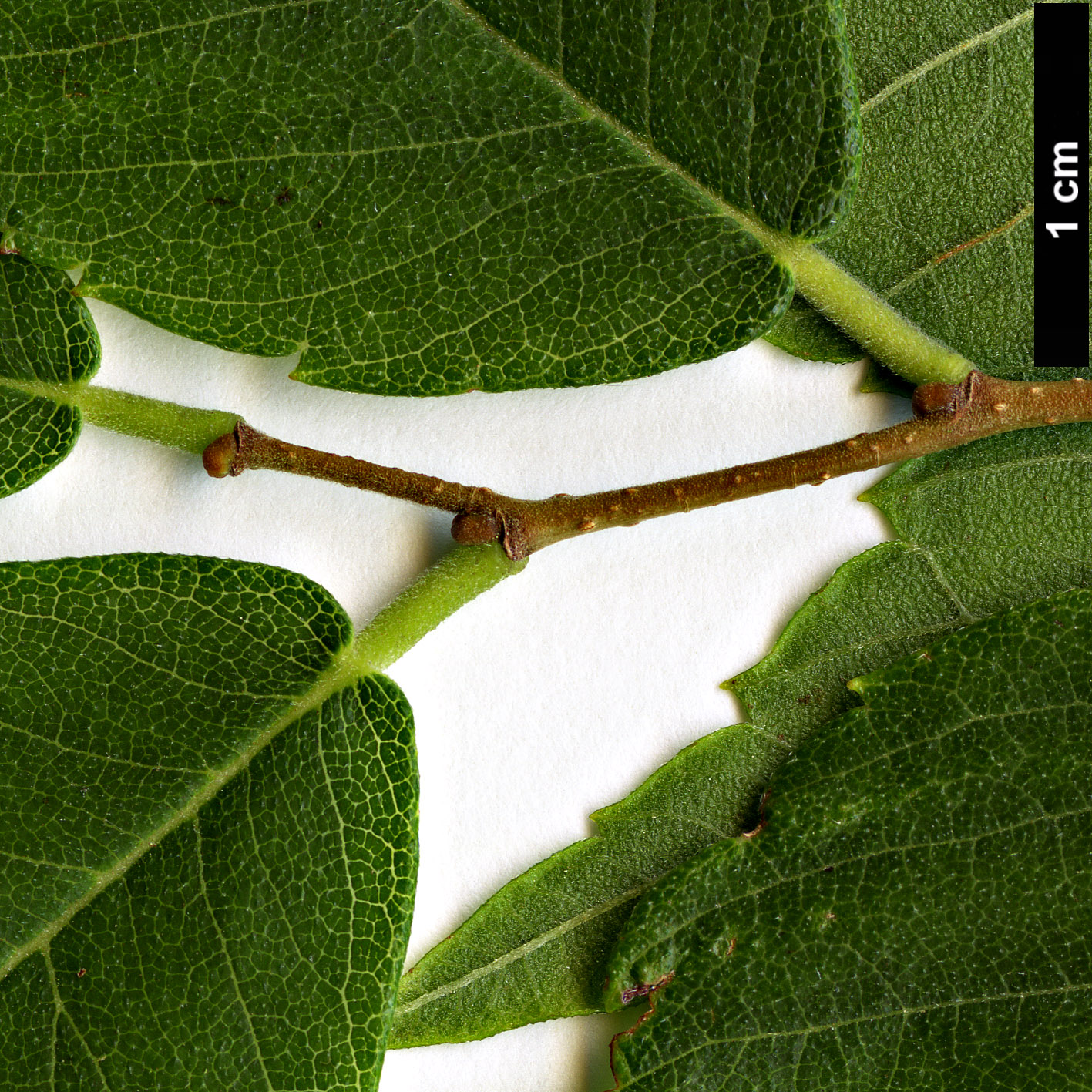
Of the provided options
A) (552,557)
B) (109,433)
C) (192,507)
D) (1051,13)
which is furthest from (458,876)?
(1051,13)

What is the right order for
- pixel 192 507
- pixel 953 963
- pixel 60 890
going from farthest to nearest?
pixel 192 507, pixel 953 963, pixel 60 890

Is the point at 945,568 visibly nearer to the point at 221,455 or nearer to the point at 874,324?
the point at 874,324

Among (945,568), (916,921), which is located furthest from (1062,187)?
(916,921)

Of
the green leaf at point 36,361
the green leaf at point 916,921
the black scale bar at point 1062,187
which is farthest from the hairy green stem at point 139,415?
the black scale bar at point 1062,187

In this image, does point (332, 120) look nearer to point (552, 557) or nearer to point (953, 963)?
point (552, 557)

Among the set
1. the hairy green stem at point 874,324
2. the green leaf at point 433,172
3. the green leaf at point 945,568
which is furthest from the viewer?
the green leaf at point 945,568

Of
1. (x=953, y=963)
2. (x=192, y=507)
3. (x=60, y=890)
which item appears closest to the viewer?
(x=60, y=890)

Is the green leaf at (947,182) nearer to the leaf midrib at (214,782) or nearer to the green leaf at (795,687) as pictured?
the green leaf at (795,687)
